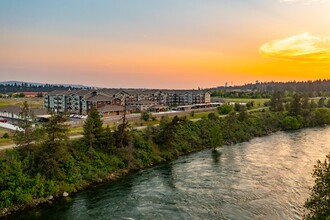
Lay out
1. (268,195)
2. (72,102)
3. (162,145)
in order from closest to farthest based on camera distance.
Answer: (268,195), (162,145), (72,102)

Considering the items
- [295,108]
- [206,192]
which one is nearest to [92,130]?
[206,192]

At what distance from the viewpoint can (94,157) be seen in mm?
33469

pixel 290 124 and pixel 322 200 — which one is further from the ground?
pixel 322 200

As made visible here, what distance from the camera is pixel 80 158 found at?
32.4 metres

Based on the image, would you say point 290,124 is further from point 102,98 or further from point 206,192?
point 206,192

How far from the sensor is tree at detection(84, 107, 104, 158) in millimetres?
32844

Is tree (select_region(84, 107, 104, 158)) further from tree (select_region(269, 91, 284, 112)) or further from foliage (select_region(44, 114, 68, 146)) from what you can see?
tree (select_region(269, 91, 284, 112))

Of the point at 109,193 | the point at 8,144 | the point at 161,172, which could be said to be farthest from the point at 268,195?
the point at 8,144

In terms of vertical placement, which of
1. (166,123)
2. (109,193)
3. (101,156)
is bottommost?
(109,193)

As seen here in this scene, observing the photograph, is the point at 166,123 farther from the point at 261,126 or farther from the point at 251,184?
the point at 261,126

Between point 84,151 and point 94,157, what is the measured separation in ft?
4.66

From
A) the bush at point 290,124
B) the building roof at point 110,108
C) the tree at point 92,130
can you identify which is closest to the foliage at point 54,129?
the tree at point 92,130

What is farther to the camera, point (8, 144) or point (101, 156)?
point (101, 156)

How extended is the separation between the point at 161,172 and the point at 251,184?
1069 cm
